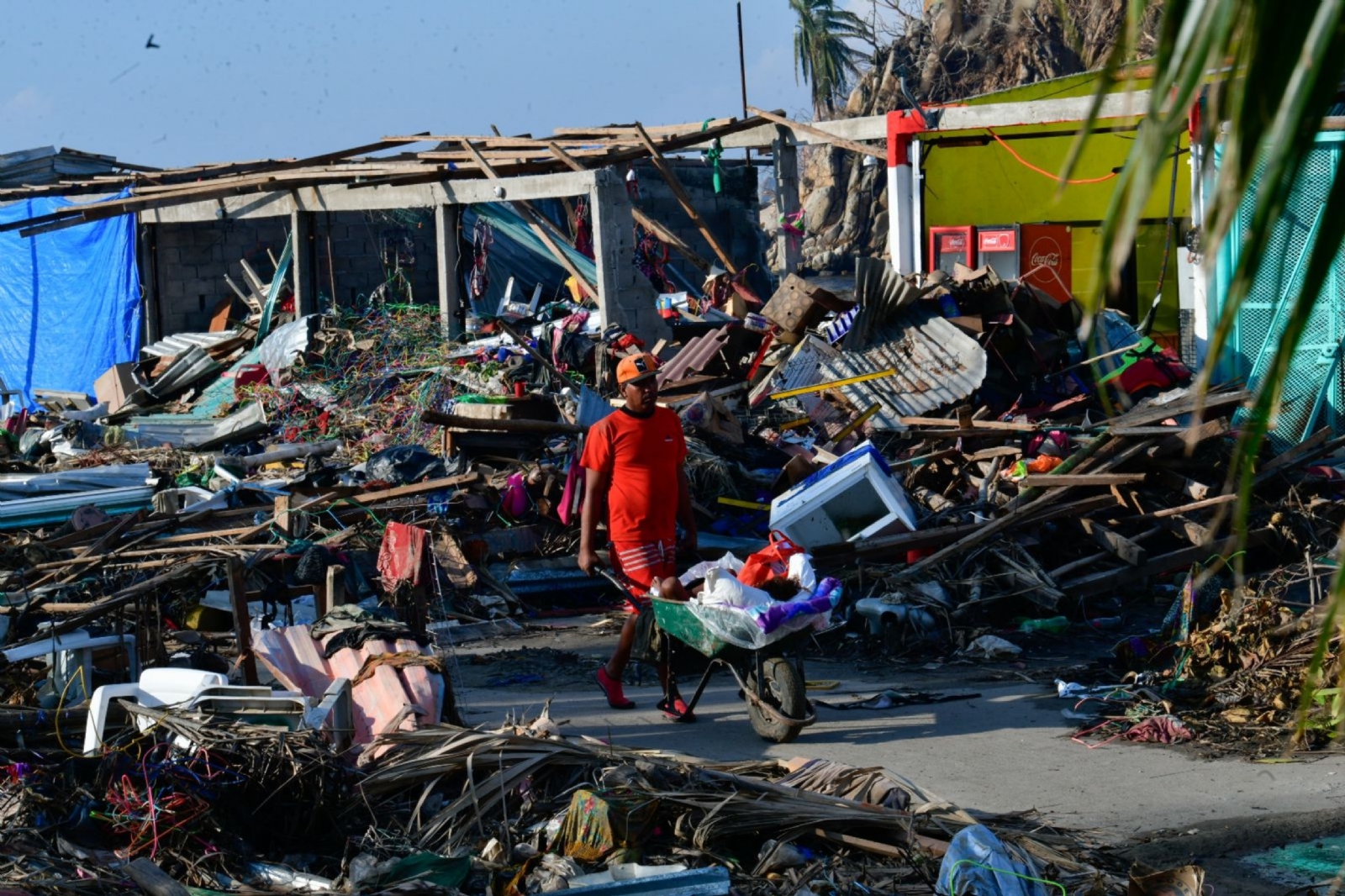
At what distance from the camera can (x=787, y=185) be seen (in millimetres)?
20141

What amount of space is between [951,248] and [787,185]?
2.48 meters

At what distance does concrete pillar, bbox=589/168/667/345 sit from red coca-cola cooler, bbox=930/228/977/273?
5.42 meters

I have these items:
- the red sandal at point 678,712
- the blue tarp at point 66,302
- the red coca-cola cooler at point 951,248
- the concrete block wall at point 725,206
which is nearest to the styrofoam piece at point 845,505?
the red sandal at point 678,712

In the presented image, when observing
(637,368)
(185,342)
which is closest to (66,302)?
(185,342)

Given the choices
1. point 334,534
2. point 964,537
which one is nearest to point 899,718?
point 964,537

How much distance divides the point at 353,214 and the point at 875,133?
8508 millimetres

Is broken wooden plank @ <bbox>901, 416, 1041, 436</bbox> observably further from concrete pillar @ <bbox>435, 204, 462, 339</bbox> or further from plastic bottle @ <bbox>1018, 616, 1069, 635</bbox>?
concrete pillar @ <bbox>435, 204, 462, 339</bbox>

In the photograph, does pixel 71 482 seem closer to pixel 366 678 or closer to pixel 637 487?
pixel 366 678

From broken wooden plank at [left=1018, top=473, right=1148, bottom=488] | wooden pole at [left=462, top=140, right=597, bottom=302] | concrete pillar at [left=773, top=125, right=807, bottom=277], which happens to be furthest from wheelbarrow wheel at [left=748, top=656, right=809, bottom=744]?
concrete pillar at [left=773, top=125, right=807, bottom=277]

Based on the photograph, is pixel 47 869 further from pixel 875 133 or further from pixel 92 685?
pixel 875 133

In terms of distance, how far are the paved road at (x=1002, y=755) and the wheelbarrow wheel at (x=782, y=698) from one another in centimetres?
9

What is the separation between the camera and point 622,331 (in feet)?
53.3

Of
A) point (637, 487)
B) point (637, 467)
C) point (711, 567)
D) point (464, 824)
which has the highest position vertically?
point (637, 467)

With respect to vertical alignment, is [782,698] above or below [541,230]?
below
